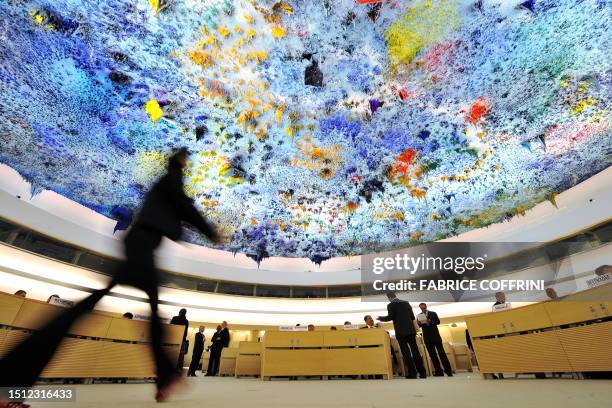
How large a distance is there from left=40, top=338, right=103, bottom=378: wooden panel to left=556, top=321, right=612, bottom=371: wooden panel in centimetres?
557

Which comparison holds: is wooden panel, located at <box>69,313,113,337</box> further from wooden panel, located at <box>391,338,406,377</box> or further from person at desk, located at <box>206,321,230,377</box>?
wooden panel, located at <box>391,338,406,377</box>

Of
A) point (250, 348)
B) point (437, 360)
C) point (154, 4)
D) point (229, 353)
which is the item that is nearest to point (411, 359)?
point (437, 360)

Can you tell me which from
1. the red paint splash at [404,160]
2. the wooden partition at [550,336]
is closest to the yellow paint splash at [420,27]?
the red paint splash at [404,160]

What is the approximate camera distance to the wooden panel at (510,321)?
10.9 feet

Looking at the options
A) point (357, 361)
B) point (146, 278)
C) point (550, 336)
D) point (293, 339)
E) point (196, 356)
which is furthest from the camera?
point (196, 356)

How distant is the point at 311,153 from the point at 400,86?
2.01m

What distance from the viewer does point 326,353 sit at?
492 centimetres

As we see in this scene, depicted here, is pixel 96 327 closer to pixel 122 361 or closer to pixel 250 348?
pixel 122 361

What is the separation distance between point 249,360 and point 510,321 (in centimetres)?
533

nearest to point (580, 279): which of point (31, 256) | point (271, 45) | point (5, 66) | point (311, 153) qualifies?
point (311, 153)

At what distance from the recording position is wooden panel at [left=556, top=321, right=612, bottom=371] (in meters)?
2.74

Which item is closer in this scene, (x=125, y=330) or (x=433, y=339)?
(x=125, y=330)


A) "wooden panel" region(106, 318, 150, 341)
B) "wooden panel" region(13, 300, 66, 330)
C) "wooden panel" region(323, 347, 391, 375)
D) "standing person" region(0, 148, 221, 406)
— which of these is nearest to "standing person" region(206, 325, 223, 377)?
"wooden panel" region(106, 318, 150, 341)

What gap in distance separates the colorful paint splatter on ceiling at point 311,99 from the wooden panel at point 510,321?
10.2 ft
